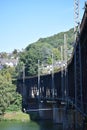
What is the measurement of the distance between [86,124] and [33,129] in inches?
1076

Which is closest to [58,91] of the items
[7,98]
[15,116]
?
[15,116]

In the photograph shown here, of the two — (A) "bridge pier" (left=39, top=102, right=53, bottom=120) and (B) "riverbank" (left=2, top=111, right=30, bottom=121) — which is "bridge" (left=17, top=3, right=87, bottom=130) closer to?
(A) "bridge pier" (left=39, top=102, right=53, bottom=120)

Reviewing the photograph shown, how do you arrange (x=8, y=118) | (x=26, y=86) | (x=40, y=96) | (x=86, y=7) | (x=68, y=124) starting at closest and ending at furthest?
(x=86, y=7)
(x=68, y=124)
(x=8, y=118)
(x=40, y=96)
(x=26, y=86)

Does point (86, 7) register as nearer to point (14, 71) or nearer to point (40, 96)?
point (40, 96)

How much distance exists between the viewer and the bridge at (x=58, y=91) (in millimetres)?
39653

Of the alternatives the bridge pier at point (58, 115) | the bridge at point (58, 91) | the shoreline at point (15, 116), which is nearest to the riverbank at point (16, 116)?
the shoreline at point (15, 116)

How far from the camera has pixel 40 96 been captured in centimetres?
9756

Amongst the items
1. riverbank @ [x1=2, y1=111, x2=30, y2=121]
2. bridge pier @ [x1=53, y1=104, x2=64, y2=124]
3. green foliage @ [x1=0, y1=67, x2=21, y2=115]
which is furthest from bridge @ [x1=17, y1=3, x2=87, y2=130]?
riverbank @ [x1=2, y1=111, x2=30, y2=121]

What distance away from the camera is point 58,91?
84.1 metres

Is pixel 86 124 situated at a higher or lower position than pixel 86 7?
lower

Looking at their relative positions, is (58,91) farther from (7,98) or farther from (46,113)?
(7,98)

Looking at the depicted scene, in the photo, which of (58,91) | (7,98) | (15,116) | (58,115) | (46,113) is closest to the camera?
(58,115)

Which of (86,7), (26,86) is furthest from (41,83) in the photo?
(86,7)

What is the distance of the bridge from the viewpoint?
39.7 metres
